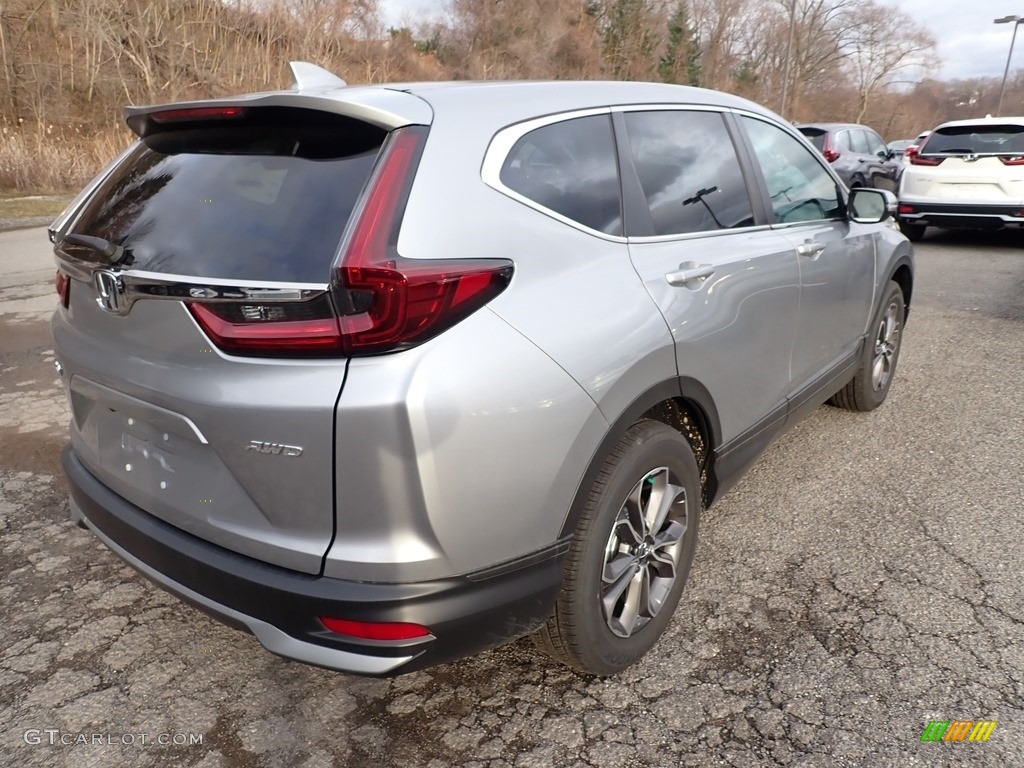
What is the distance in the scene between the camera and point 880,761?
6.63 feet

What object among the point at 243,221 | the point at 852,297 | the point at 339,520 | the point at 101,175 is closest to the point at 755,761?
the point at 339,520

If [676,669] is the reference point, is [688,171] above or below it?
above

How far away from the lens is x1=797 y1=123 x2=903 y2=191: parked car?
Result: 42.9 feet

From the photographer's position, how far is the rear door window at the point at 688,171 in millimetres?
2492

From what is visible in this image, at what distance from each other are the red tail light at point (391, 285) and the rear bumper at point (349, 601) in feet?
1.72

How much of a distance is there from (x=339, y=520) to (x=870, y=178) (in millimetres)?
14609

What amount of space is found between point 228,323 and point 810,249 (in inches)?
97.5

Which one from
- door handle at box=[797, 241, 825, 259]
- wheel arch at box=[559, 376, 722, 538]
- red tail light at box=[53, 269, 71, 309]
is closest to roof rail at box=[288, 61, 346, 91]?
red tail light at box=[53, 269, 71, 309]

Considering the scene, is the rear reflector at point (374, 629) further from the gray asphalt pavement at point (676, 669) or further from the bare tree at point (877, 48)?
A: the bare tree at point (877, 48)

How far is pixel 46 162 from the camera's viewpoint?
15.3 m

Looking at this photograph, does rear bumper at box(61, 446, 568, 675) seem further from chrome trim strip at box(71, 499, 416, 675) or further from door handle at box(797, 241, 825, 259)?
door handle at box(797, 241, 825, 259)

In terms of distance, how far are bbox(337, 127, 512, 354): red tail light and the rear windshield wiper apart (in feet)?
2.45

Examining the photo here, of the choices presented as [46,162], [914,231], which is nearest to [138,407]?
[914,231]
